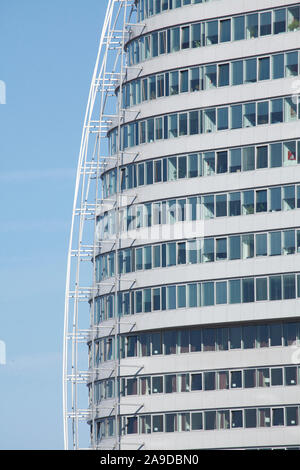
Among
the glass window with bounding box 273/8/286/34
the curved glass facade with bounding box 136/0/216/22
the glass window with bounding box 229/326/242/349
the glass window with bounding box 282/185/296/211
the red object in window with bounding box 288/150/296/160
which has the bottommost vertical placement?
the glass window with bounding box 229/326/242/349

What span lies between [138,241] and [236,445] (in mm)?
17260

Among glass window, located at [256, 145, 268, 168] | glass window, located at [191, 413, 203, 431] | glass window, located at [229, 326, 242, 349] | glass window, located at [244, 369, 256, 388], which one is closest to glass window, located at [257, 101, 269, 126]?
glass window, located at [256, 145, 268, 168]

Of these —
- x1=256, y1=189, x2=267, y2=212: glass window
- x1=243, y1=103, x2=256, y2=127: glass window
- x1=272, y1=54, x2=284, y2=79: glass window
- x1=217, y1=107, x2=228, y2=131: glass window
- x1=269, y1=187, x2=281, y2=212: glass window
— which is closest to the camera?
x1=269, y1=187, x2=281, y2=212: glass window

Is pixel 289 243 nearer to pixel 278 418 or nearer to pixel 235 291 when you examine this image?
pixel 235 291

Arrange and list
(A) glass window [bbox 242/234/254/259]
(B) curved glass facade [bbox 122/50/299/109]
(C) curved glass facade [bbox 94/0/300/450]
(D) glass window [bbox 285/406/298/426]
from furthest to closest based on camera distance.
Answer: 1. (B) curved glass facade [bbox 122/50/299/109]
2. (A) glass window [bbox 242/234/254/259]
3. (C) curved glass facade [bbox 94/0/300/450]
4. (D) glass window [bbox 285/406/298/426]

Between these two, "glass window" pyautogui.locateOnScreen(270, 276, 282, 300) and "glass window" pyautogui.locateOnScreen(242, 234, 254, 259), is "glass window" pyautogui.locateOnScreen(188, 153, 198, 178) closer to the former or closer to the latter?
"glass window" pyautogui.locateOnScreen(242, 234, 254, 259)

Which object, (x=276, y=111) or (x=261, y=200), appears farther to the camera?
(x=276, y=111)

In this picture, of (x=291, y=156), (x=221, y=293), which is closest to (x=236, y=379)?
(x=221, y=293)

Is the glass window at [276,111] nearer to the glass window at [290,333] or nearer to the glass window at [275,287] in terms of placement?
the glass window at [275,287]

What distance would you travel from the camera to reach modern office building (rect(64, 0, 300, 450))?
7988cm

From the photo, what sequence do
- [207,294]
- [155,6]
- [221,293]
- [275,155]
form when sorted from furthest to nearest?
1. [155,6]
2. [207,294]
3. [275,155]
4. [221,293]

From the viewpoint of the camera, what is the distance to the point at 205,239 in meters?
82.1

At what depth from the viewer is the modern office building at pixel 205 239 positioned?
79875 mm
